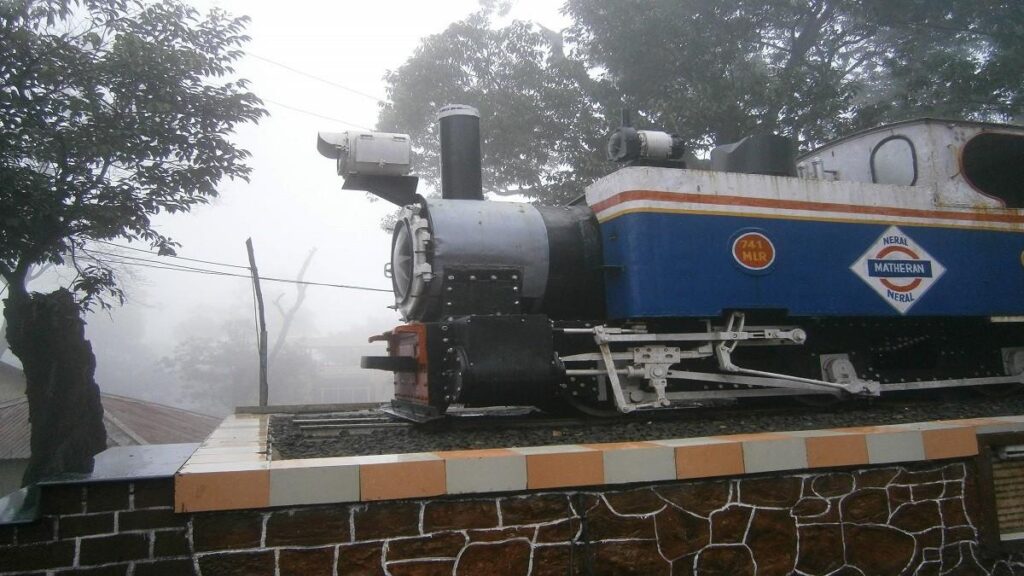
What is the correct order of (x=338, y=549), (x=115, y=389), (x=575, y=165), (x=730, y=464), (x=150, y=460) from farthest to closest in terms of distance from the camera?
(x=115, y=389)
(x=575, y=165)
(x=730, y=464)
(x=150, y=460)
(x=338, y=549)

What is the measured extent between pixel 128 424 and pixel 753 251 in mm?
18925

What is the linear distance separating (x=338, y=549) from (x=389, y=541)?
0.74ft

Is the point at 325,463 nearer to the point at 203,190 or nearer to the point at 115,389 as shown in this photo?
the point at 203,190

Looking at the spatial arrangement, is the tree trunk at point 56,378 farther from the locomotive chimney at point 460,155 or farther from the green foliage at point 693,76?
the green foliage at point 693,76

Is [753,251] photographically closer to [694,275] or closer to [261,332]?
[694,275]

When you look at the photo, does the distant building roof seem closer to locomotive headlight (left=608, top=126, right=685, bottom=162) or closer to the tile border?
locomotive headlight (left=608, top=126, right=685, bottom=162)

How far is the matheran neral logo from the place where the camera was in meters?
5.71

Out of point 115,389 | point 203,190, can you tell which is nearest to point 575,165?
point 203,190

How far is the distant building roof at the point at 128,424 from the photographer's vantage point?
52.5ft

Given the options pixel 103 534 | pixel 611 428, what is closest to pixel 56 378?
pixel 103 534

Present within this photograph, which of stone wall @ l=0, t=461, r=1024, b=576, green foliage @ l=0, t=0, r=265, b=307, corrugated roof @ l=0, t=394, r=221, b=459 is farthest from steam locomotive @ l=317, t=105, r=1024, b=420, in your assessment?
corrugated roof @ l=0, t=394, r=221, b=459

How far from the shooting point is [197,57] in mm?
9852

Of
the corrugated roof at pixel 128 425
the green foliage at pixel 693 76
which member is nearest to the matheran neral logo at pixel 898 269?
the green foliage at pixel 693 76

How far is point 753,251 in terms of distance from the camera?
17.4 feet
